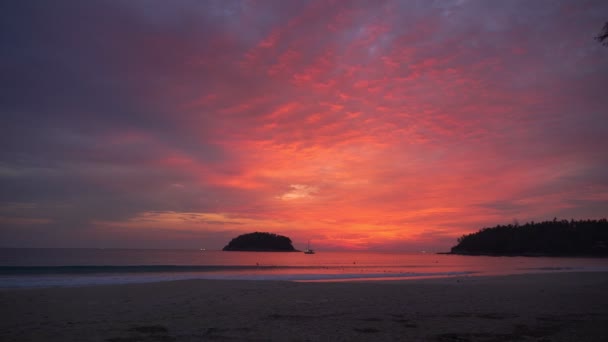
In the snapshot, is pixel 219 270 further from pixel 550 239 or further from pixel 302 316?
pixel 550 239

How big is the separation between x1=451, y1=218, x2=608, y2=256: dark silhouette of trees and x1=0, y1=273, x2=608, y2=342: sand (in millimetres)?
157131

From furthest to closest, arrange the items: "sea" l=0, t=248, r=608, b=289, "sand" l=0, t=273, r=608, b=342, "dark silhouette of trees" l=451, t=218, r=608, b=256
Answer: "dark silhouette of trees" l=451, t=218, r=608, b=256
"sea" l=0, t=248, r=608, b=289
"sand" l=0, t=273, r=608, b=342

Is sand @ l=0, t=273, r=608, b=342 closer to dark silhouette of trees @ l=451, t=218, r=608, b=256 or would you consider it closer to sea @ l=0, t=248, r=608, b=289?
sea @ l=0, t=248, r=608, b=289

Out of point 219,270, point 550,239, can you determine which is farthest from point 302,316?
point 550,239

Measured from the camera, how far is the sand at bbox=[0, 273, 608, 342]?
9.46m

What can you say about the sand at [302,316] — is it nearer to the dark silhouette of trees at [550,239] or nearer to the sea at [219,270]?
the sea at [219,270]

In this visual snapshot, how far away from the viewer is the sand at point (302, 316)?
9461mm

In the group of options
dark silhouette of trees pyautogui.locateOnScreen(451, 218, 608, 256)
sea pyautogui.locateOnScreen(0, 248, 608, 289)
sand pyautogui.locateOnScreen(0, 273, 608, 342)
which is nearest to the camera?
sand pyautogui.locateOnScreen(0, 273, 608, 342)

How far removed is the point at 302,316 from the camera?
12359mm

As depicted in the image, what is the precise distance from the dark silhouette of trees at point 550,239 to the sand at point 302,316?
157131mm

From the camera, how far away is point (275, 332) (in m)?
9.80

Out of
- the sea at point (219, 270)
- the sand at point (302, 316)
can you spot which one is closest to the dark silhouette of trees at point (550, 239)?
the sea at point (219, 270)

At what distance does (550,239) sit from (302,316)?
171209 mm

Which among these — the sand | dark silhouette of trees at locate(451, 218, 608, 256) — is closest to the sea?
the sand
